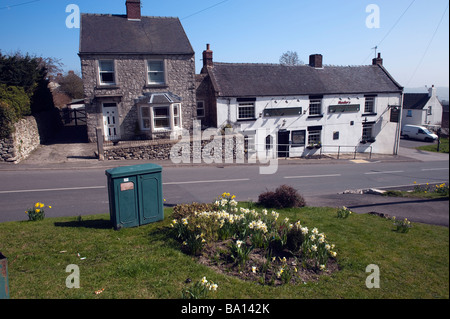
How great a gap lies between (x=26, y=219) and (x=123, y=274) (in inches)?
217

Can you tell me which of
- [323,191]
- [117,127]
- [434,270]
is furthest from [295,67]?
[434,270]

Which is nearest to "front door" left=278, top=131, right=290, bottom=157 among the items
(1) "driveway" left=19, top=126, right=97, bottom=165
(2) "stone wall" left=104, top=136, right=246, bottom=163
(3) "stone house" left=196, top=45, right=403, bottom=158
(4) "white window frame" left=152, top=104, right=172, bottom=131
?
(3) "stone house" left=196, top=45, right=403, bottom=158

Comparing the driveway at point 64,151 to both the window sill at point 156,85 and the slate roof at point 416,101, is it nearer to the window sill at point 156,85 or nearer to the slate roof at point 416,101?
the window sill at point 156,85

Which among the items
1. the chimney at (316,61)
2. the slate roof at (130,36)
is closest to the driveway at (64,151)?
the slate roof at (130,36)

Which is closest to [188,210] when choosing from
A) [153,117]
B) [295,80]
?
[153,117]

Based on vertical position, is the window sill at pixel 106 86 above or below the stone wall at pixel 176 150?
above

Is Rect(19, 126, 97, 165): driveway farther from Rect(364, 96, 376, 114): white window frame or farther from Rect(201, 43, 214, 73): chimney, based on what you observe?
Rect(364, 96, 376, 114): white window frame

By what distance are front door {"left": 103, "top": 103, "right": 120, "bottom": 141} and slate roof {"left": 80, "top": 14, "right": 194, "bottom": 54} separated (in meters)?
3.78

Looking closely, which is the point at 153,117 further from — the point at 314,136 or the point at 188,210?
the point at 188,210

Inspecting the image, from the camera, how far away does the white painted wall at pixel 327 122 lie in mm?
27203

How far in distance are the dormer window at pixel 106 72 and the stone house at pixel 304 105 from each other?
7.38 metres

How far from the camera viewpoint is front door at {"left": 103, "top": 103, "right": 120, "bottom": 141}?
23.7 metres

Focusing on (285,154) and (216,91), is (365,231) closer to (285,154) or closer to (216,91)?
(216,91)

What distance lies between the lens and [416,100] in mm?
51594
